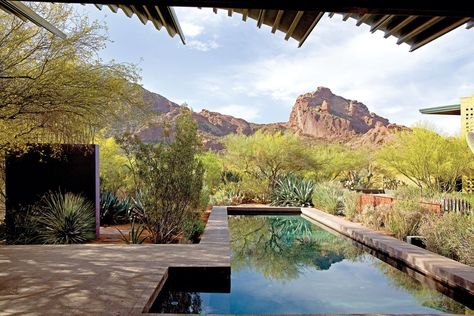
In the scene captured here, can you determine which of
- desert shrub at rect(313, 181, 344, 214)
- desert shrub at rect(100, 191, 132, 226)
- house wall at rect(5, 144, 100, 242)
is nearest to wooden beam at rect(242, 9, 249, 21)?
house wall at rect(5, 144, 100, 242)

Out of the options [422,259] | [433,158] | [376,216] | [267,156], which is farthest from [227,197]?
[422,259]

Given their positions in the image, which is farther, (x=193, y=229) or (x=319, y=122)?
(x=319, y=122)

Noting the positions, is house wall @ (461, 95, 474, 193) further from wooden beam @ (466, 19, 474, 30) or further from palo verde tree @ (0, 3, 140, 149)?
wooden beam @ (466, 19, 474, 30)

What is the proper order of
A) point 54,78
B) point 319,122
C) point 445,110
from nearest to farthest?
point 54,78
point 445,110
point 319,122

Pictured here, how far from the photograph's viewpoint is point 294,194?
690 inches

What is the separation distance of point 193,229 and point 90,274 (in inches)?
145

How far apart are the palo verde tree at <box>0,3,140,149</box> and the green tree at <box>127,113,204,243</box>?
1200mm

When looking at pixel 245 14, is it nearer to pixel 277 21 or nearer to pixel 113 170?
pixel 277 21

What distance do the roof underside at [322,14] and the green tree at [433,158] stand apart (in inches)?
694

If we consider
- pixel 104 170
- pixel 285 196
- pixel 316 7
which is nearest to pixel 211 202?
pixel 285 196

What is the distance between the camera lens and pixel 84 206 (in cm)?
881

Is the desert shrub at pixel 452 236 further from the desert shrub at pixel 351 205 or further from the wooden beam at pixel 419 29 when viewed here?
the wooden beam at pixel 419 29

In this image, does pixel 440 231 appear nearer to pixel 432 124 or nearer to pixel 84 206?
pixel 84 206

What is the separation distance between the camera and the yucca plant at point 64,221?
27.8ft
